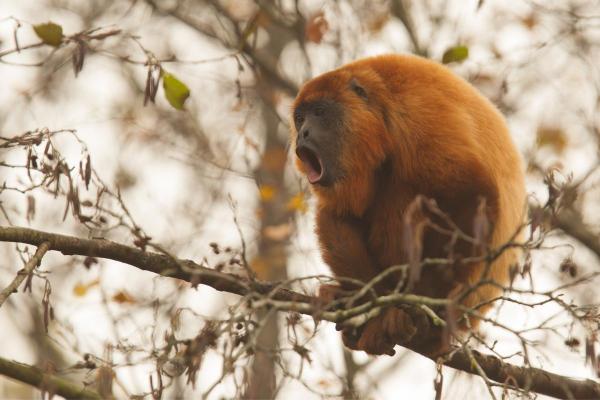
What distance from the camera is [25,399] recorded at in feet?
45.8

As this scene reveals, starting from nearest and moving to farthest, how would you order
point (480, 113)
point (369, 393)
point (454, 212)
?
point (454, 212)
point (480, 113)
point (369, 393)

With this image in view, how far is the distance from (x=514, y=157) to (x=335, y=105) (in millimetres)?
1346

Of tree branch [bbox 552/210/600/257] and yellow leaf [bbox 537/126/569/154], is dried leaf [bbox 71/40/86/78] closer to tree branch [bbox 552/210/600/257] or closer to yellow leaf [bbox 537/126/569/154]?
tree branch [bbox 552/210/600/257]

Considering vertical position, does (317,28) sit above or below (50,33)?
above

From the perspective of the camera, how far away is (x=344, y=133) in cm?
573

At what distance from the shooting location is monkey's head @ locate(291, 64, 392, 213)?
5.59 metres

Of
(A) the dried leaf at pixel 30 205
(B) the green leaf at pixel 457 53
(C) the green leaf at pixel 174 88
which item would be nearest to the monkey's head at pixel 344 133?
(B) the green leaf at pixel 457 53

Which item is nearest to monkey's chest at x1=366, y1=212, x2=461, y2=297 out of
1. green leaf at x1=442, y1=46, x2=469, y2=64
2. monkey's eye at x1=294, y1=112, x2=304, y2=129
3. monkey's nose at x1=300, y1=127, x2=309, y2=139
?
monkey's nose at x1=300, y1=127, x2=309, y2=139

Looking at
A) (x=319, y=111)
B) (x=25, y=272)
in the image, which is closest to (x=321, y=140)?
(x=319, y=111)

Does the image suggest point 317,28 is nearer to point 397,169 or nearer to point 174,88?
point 397,169

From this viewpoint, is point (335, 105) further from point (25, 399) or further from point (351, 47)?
point (25, 399)

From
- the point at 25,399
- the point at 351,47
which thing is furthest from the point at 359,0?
the point at 25,399

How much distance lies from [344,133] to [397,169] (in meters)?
0.59

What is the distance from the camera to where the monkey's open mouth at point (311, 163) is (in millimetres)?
5754
